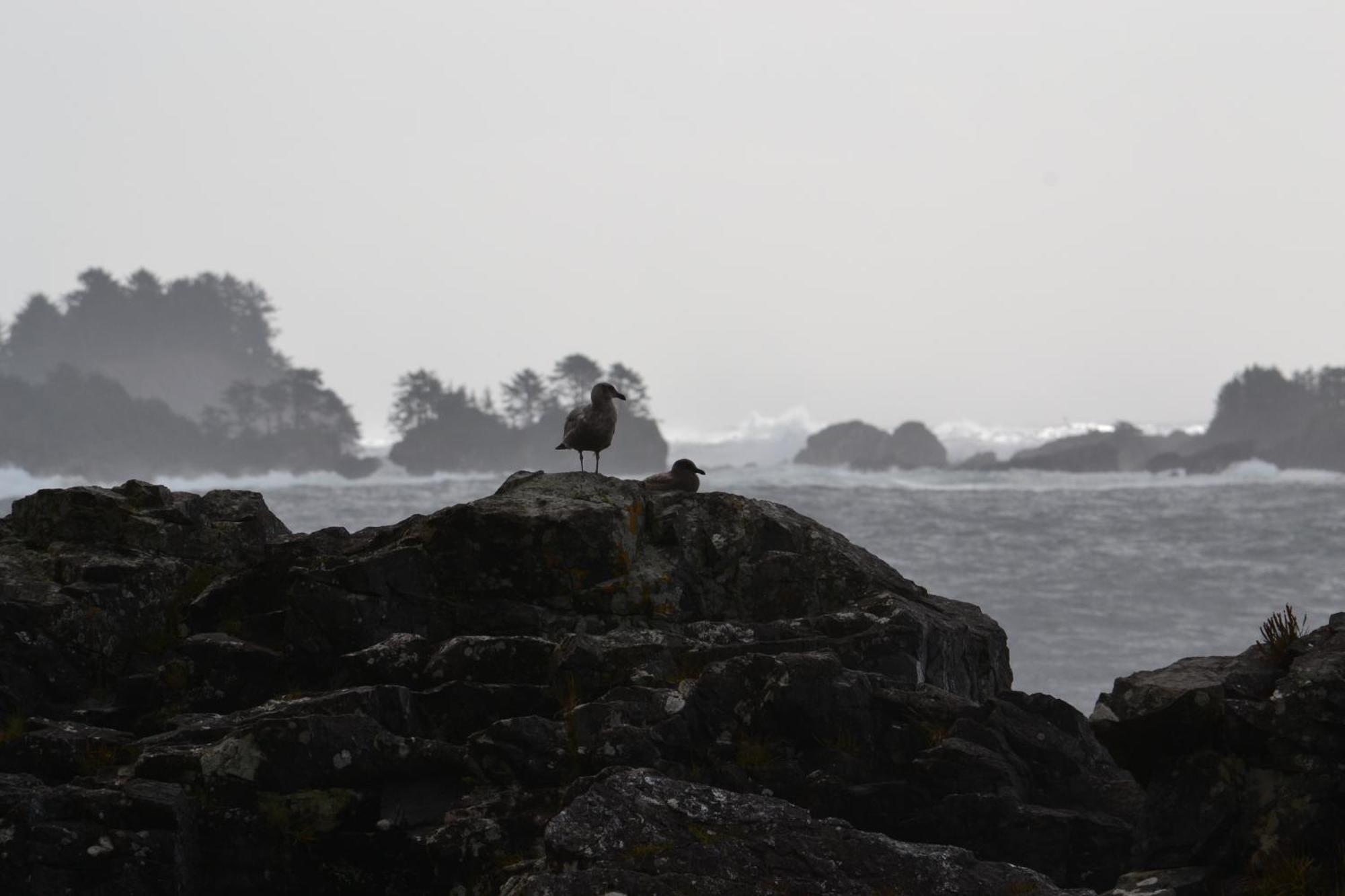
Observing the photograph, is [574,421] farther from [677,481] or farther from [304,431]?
[304,431]

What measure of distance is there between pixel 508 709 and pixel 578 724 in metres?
1.30

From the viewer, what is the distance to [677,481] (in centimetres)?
1525

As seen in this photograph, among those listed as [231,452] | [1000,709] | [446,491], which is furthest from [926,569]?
[231,452]

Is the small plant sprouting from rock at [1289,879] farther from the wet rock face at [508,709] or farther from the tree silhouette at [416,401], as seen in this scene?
the tree silhouette at [416,401]

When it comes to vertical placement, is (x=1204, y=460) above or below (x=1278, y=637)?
above

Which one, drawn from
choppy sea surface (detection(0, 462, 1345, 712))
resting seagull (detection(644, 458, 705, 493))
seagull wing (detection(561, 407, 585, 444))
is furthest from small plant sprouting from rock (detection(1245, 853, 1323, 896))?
choppy sea surface (detection(0, 462, 1345, 712))

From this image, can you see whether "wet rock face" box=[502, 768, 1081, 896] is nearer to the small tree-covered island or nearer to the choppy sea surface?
the choppy sea surface

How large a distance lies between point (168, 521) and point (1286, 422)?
657ft

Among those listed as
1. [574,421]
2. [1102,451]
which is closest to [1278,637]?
[574,421]

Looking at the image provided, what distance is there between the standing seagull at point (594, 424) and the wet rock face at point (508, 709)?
125cm

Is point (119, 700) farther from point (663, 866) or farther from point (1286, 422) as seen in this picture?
point (1286, 422)

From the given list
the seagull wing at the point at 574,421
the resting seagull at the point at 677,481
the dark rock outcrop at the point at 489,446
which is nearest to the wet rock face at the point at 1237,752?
the resting seagull at the point at 677,481

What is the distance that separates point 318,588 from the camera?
12.8m

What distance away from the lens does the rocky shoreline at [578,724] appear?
9172 mm
